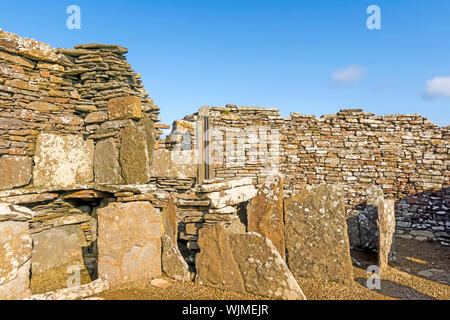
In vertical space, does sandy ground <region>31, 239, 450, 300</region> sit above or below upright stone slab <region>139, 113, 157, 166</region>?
below

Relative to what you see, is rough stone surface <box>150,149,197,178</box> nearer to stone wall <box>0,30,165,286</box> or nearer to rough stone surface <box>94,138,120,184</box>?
stone wall <box>0,30,165,286</box>

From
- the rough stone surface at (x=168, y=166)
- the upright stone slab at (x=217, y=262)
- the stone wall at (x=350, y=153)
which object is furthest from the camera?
the stone wall at (x=350, y=153)

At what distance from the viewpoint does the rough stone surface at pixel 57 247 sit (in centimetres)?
580

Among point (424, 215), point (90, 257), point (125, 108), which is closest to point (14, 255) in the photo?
point (90, 257)

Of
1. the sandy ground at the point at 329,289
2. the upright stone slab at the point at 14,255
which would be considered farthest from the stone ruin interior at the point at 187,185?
the sandy ground at the point at 329,289

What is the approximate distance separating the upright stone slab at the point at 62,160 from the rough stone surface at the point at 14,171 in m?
0.16

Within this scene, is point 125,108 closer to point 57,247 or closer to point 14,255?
point 57,247

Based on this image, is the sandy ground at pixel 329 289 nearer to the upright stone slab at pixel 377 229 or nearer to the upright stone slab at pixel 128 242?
the upright stone slab at pixel 128 242

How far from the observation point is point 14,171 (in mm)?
5758

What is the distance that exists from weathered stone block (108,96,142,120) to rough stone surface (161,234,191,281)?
9.95 feet

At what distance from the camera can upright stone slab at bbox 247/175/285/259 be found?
501cm

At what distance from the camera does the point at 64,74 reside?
670cm

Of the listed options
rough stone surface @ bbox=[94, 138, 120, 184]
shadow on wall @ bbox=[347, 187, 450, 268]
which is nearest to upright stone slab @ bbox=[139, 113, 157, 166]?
rough stone surface @ bbox=[94, 138, 120, 184]

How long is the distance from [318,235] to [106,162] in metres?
4.99
